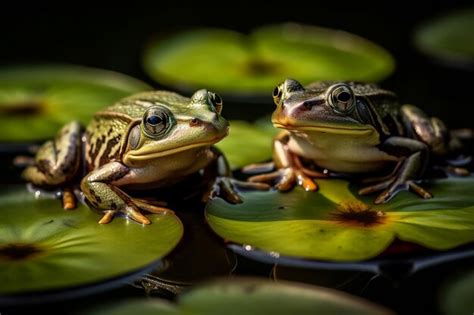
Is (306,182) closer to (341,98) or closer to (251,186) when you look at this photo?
(251,186)

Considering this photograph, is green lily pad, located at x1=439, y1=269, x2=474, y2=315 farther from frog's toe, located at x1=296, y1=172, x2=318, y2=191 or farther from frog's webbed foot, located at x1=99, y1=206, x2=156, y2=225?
frog's webbed foot, located at x1=99, y1=206, x2=156, y2=225

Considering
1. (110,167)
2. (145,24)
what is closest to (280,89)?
(110,167)

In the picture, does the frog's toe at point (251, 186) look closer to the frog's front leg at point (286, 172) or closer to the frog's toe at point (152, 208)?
the frog's front leg at point (286, 172)

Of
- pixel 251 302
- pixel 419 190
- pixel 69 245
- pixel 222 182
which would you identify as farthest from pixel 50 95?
pixel 251 302

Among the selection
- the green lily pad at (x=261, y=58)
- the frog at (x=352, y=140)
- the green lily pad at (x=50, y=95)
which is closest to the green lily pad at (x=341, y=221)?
the frog at (x=352, y=140)

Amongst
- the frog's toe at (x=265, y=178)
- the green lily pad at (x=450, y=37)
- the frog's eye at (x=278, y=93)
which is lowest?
the frog's toe at (x=265, y=178)

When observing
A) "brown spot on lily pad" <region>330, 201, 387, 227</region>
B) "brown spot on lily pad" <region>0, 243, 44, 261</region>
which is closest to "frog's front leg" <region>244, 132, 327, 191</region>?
"brown spot on lily pad" <region>330, 201, 387, 227</region>

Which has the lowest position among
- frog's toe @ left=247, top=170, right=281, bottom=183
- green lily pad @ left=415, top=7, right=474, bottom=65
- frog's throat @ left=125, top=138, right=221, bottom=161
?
frog's toe @ left=247, top=170, right=281, bottom=183
